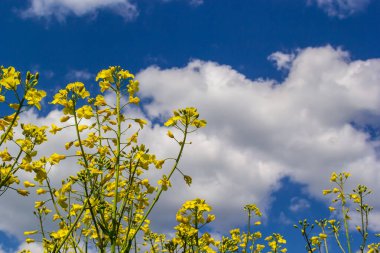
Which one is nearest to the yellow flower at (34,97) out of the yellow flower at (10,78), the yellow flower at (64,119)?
the yellow flower at (10,78)

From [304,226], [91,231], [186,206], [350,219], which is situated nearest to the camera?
[91,231]

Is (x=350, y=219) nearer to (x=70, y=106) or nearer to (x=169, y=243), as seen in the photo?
(x=169, y=243)

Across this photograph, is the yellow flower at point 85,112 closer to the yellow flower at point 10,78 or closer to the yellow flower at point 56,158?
the yellow flower at point 56,158

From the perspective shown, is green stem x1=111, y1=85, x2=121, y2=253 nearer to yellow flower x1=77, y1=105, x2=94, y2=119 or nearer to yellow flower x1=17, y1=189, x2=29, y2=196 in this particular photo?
yellow flower x1=77, y1=105, x2=94, y2=119

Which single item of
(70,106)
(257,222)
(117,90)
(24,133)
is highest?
(257,222)

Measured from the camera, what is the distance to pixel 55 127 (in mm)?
4625

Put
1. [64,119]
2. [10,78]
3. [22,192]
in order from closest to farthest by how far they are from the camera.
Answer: [10,78] → [22,192] → [64,119]

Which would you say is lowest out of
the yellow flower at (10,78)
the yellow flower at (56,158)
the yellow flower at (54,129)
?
the yellow flower at (56,158)

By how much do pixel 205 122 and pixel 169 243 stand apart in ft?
7.53

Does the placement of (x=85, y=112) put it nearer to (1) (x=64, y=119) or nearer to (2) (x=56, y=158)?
(1) (x=64, y=119)

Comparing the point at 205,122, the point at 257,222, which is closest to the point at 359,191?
the point at 257,222

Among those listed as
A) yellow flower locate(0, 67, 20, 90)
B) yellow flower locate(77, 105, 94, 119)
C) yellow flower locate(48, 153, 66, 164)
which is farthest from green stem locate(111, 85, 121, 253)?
yellow flower locate(0, 67, 20, 90)

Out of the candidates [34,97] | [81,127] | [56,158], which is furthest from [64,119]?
[34,97]

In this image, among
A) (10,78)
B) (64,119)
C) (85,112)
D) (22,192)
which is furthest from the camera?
(85,112)
